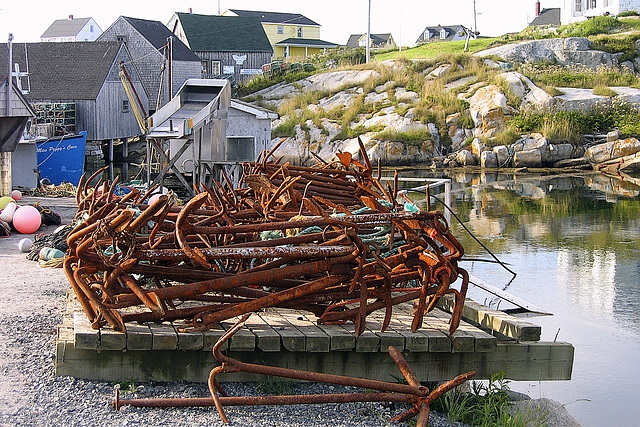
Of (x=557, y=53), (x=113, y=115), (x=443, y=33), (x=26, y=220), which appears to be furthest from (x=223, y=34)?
(x=443, y=33)

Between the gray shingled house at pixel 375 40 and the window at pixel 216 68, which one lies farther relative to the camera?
the gray shingled house at pixel 375 40

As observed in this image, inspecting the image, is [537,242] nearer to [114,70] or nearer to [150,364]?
[150,364]

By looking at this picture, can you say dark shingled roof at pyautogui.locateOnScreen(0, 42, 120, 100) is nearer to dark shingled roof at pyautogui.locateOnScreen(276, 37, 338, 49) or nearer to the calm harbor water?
the calm harbor water

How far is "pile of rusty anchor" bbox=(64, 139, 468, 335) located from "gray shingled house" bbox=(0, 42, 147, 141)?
3210 centimetres

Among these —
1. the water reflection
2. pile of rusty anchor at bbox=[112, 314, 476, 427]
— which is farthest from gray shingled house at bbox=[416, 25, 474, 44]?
pile of rusty anchor at bbox=[112, 314, 476, 427]

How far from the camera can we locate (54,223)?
47.1ft

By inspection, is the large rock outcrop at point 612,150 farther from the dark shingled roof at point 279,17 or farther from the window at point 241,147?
the dark shingled roof at point 279,17

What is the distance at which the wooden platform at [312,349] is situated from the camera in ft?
14.9

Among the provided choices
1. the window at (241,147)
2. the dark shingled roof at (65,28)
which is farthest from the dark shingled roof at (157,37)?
the dark shingled roof at (65,28)

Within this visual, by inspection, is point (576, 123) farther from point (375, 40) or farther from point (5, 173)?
point (375, 40)

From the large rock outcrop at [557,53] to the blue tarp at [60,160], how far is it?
2796cm

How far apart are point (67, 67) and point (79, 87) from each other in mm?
2810

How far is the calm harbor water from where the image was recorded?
7.54 meters

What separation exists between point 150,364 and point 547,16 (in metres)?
93.0
